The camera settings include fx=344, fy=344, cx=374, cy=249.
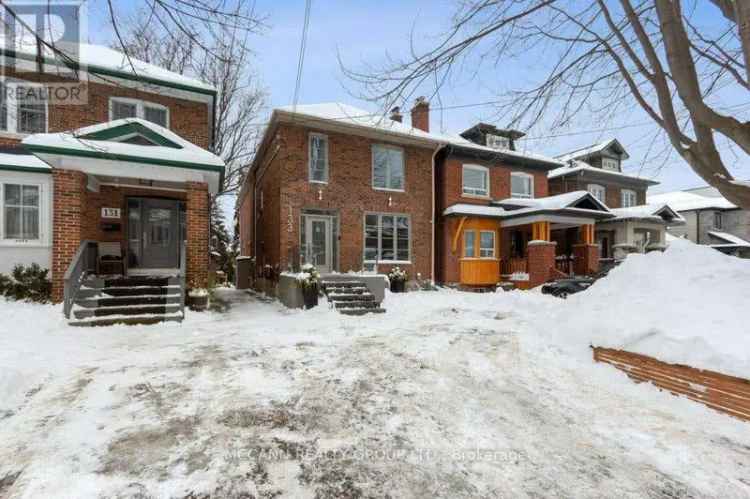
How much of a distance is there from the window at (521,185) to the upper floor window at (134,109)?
1571 cm

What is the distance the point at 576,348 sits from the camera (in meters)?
5.36

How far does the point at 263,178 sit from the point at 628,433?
16.4 meters

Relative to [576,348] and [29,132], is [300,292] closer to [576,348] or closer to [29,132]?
[576,348]

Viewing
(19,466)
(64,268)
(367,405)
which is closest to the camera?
(19,466)

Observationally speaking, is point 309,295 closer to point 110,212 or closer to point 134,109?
point 110,212

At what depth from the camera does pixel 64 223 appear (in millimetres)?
8344

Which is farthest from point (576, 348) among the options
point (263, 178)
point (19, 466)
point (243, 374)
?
point (263, 178)

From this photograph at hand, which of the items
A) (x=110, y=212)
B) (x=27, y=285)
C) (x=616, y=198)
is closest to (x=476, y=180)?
(x=616, y=198)

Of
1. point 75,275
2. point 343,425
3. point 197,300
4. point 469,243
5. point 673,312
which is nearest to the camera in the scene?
point 343,425

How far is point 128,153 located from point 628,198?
28130 mm

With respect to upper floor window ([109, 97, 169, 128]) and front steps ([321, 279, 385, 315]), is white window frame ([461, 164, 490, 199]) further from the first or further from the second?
upper floor window ([109, 97, 169, 128])

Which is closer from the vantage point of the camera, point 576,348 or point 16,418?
point 16,418

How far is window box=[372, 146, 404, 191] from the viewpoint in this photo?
1466 cm

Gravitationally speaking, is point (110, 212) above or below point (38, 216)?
above
